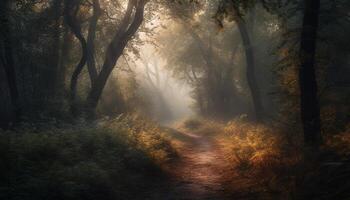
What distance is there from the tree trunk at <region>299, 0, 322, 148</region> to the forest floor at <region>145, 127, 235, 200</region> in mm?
2976

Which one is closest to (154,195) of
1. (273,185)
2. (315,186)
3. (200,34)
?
(273,185)

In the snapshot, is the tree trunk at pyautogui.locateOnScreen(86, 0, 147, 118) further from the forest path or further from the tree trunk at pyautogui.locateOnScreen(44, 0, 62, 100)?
the forest path

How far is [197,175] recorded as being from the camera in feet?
44.1

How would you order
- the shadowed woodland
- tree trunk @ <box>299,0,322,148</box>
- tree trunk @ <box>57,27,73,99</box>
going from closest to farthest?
1. the shadowed woodland
2. tree trunk @ <box>299,0,322,148</box>
3. tree trunk @ <box>57,27,73,99</box>

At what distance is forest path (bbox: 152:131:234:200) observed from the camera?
421 inches

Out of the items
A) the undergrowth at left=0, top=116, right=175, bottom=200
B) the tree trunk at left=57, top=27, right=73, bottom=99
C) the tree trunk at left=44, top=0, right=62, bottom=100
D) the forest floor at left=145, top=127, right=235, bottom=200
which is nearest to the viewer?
the undergrowth at left=0, top=116, right=175, bottom=200

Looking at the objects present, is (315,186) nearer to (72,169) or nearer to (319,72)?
(72,169)

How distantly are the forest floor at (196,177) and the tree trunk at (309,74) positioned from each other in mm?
2976

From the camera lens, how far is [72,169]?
10031mm

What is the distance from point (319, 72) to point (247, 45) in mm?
9072

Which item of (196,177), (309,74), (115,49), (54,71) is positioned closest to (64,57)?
(54,71)

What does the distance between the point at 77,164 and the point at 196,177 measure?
4.08 meters

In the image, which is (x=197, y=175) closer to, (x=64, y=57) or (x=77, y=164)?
(x=77, y=164)

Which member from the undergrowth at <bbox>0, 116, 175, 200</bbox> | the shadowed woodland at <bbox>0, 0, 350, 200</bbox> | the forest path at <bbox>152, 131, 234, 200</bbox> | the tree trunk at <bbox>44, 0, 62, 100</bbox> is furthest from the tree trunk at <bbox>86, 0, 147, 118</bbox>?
the undergrowth at <bbox>0, 116, 175, 200</bbox>
